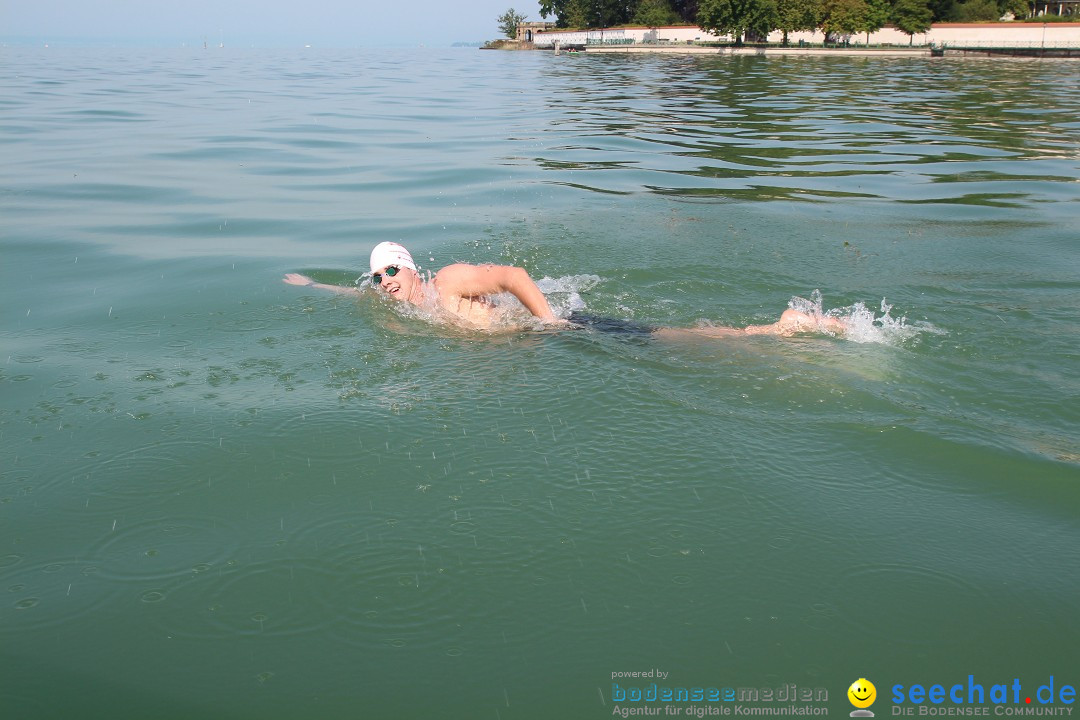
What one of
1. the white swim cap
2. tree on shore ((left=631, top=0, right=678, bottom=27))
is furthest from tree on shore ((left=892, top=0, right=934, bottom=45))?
the white swim cap

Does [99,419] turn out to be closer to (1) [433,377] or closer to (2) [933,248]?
(1) [433,377]

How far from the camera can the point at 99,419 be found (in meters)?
5.70

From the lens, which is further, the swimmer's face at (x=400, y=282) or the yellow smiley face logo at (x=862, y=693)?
the swimmer's face at (x=400, y=282)

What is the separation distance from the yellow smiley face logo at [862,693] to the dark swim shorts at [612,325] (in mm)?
3887

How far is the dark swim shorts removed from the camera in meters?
7.08

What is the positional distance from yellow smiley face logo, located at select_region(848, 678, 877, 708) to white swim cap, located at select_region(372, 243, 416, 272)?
17.1ft

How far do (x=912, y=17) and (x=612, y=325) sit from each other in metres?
75.8

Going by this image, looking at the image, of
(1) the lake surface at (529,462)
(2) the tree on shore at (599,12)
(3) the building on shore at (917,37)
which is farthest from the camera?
(2) the tree on shore at (599,12)

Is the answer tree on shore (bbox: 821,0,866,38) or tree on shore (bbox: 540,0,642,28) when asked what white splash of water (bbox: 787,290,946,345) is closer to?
tree on shore (bbox: 821,0,866,38)

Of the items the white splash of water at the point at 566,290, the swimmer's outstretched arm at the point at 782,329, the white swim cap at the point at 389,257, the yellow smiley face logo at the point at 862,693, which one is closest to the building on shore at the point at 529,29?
the white splash of water at the point at 566,290

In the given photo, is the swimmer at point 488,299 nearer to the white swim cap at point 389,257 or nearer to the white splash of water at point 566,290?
the white swim cap at point 389,257

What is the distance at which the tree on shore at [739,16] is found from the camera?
7281 cm

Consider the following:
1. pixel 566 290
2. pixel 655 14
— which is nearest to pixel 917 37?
pixel 655 14

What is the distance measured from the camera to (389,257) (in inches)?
299
